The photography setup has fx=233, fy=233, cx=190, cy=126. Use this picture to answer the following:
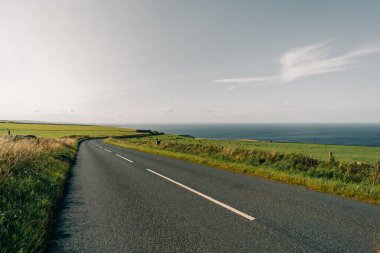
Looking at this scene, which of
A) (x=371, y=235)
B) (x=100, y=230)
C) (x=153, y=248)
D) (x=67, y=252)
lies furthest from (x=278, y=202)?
(x=67, y=252)

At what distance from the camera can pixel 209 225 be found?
4953mm

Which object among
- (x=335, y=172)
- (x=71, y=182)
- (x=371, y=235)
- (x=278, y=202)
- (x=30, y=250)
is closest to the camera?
(x=30, y=250)

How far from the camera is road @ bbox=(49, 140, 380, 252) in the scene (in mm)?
4086

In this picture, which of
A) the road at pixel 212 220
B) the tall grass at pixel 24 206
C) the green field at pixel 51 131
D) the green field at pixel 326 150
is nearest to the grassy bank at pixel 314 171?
the road at pixel 212 220

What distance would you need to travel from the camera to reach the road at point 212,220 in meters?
4.09

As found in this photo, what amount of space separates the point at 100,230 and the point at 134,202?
1942 millimetres

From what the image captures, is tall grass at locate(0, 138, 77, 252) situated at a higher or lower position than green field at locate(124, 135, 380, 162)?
higher

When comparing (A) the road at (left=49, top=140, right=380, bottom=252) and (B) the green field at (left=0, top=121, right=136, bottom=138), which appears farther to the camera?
(B) the green field at (left=0, top=121, right=136, bottom=138)

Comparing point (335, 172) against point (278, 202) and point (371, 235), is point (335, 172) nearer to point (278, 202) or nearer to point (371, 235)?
point (278, 202)

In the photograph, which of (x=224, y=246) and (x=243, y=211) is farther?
(x=243, y=211)

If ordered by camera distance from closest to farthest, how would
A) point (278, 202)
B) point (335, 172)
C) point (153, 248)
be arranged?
point (153, 248) → point (278, 202) → point (335, 172)

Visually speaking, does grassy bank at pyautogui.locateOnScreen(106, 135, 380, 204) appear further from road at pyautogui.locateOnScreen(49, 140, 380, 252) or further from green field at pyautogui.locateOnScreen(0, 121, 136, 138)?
green field at pyautogui.locateOnScreen(0, 121, 136, 138)

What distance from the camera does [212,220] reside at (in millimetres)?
5238

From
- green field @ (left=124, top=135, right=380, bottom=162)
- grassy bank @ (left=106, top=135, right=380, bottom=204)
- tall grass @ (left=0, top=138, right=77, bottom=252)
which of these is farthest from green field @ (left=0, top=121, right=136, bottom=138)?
grassy bank @ (left=106, top=135, right=380, bottom=204)
